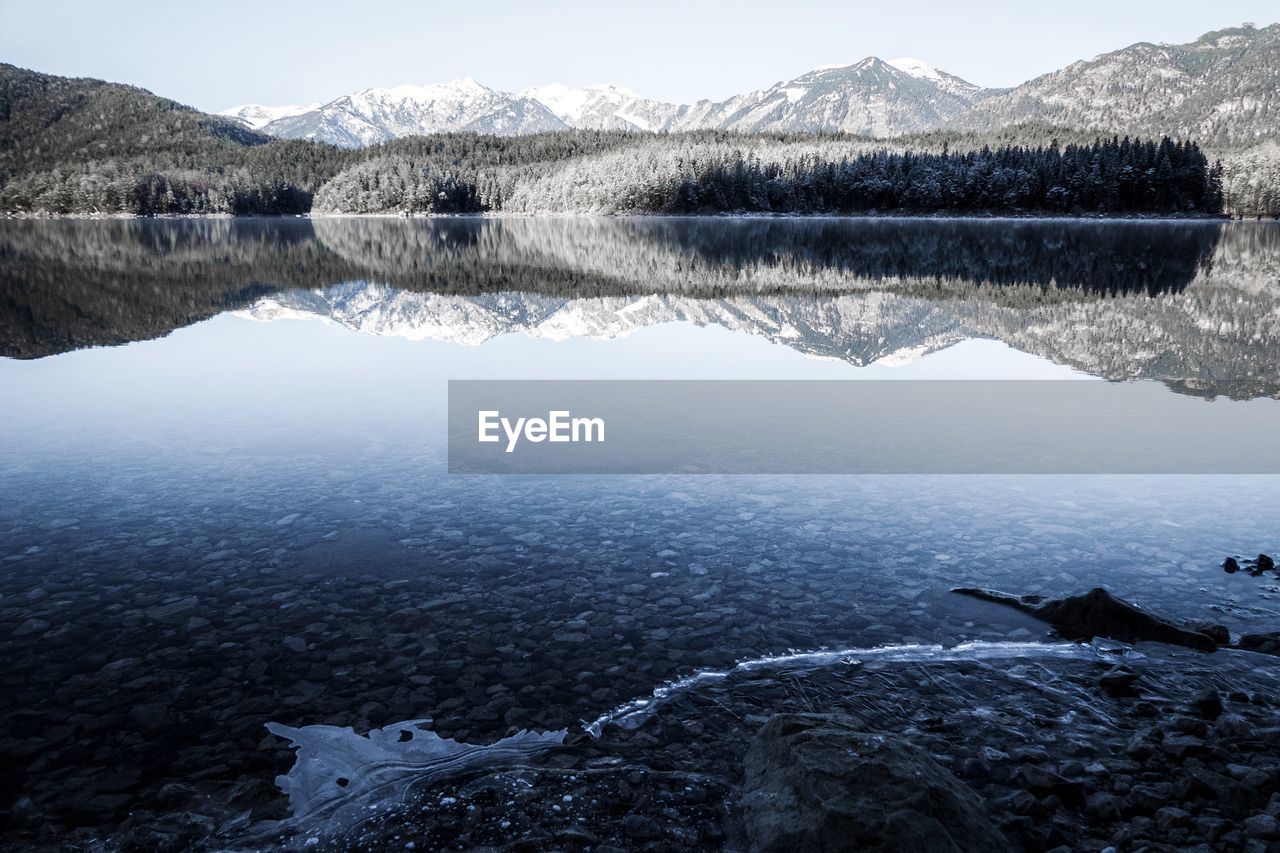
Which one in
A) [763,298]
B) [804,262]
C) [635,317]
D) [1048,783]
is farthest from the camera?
[804,262]

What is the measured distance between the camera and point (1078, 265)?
55875 mm

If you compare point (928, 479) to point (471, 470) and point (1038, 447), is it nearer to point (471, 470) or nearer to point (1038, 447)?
point (1038, 447)

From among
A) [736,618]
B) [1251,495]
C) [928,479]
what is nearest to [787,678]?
[736,618]

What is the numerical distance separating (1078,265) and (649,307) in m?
35.1

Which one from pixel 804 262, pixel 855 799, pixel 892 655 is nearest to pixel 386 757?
pixel 855 799

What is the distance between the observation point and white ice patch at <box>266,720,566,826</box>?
21.6 ft

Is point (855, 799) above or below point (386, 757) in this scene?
above

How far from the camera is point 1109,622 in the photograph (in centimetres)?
919

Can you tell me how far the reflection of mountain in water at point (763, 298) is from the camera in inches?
1089

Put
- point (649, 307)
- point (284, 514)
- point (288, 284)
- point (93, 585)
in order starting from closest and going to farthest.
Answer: point (93, 585), point (284, 514), point (649, 307), point (288, 284)
